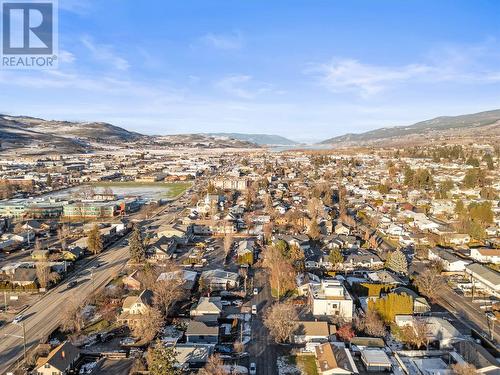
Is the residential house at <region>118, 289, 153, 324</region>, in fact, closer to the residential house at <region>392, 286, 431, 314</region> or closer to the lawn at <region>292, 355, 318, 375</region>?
the lawn at <region>292, 355, 318, 375</region>

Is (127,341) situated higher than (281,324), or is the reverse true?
(281,324)

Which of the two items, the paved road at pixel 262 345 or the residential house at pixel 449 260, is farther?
the residential house at pixel 449 260

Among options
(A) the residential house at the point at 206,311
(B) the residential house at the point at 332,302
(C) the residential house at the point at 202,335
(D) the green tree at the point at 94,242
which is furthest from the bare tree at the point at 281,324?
(D) the green tree at the point at 94,242

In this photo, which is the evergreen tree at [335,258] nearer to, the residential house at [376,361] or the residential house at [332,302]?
the residential house at [332,302]

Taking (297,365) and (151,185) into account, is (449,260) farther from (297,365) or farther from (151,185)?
(151,185)

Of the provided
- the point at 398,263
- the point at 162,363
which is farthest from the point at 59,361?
the point at 398,263
